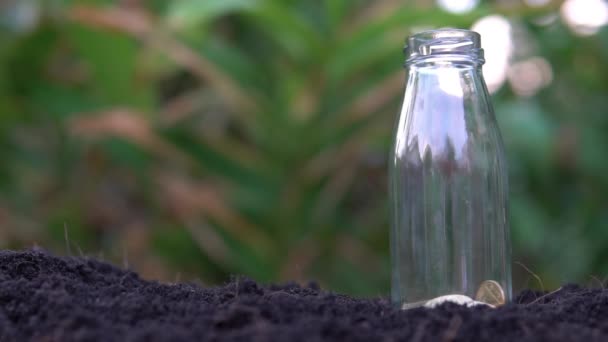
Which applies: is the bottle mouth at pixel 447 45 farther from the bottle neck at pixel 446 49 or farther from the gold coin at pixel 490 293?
the gold coin at pixel 490 293

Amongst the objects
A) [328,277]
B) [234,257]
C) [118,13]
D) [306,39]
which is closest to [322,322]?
[306,39]

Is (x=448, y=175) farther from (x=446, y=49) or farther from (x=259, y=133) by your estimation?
(x=259, y=133)

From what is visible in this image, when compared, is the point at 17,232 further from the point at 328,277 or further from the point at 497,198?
the point at 497,198

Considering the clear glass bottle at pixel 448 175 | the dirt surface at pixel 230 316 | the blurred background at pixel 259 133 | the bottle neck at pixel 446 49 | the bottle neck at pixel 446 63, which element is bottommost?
the dirt surface at pixel 230 316

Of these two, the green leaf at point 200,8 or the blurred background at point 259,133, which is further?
the blurred background at point 259,133

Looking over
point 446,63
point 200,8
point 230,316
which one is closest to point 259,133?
point 200,8

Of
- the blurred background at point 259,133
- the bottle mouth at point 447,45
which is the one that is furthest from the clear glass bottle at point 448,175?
the blurred background at point 259,133
